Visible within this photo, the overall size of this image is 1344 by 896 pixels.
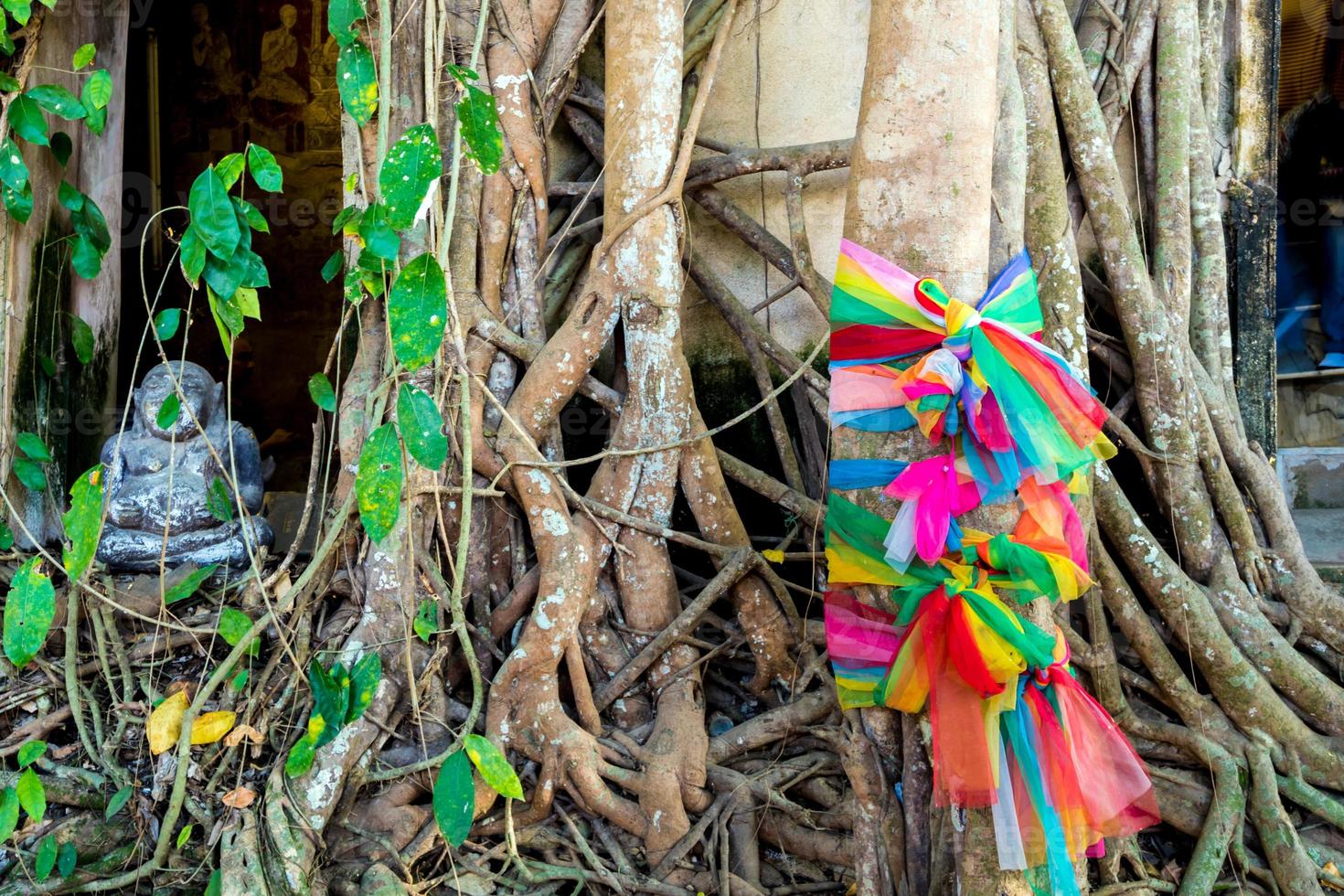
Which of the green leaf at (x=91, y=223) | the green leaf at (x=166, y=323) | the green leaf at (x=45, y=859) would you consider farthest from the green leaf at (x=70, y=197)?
the green leaf at (x=45, y=859)

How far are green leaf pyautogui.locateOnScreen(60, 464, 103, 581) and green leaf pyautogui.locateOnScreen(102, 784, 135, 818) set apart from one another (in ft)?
1.68

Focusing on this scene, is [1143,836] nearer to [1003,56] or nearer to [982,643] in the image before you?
[982,643]

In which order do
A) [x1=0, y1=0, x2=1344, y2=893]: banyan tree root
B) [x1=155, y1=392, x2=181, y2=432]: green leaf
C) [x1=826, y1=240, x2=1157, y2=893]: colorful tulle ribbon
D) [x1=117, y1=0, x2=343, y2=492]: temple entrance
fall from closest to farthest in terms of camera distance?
[x1=826, y1=240, x2=1157, y2=893]: colorful tulle ribbon < [x1=0, y1=0, x2=1344, y2=893]: banyan tree root < [x1=155, y1=392, x2=181, y2=432]: green leaf < [x1=117, y1=0, x2=343, y2=492]: temple entrance

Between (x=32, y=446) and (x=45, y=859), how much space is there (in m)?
1.17

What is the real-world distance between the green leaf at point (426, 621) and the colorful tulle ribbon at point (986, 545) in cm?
98

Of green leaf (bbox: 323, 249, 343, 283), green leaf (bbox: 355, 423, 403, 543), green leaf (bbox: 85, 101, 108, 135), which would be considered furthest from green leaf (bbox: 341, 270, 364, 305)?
green leaf (bbox: 85, 101, 108, 135)

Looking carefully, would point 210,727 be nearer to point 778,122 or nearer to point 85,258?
point 85,258

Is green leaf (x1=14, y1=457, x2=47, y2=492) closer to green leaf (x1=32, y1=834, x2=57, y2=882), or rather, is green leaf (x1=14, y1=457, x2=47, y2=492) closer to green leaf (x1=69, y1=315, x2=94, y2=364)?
green leaf (x1=69, y1=315, x2=94, y2=364)

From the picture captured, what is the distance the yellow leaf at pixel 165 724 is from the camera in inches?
102

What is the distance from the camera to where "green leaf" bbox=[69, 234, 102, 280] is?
3.21m

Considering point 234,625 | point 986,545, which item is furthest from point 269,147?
point 986,545

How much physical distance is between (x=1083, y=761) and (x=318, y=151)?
218 inches

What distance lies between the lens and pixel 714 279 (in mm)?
3400

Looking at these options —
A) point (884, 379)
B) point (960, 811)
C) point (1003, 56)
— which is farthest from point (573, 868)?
point (1003, 56)
